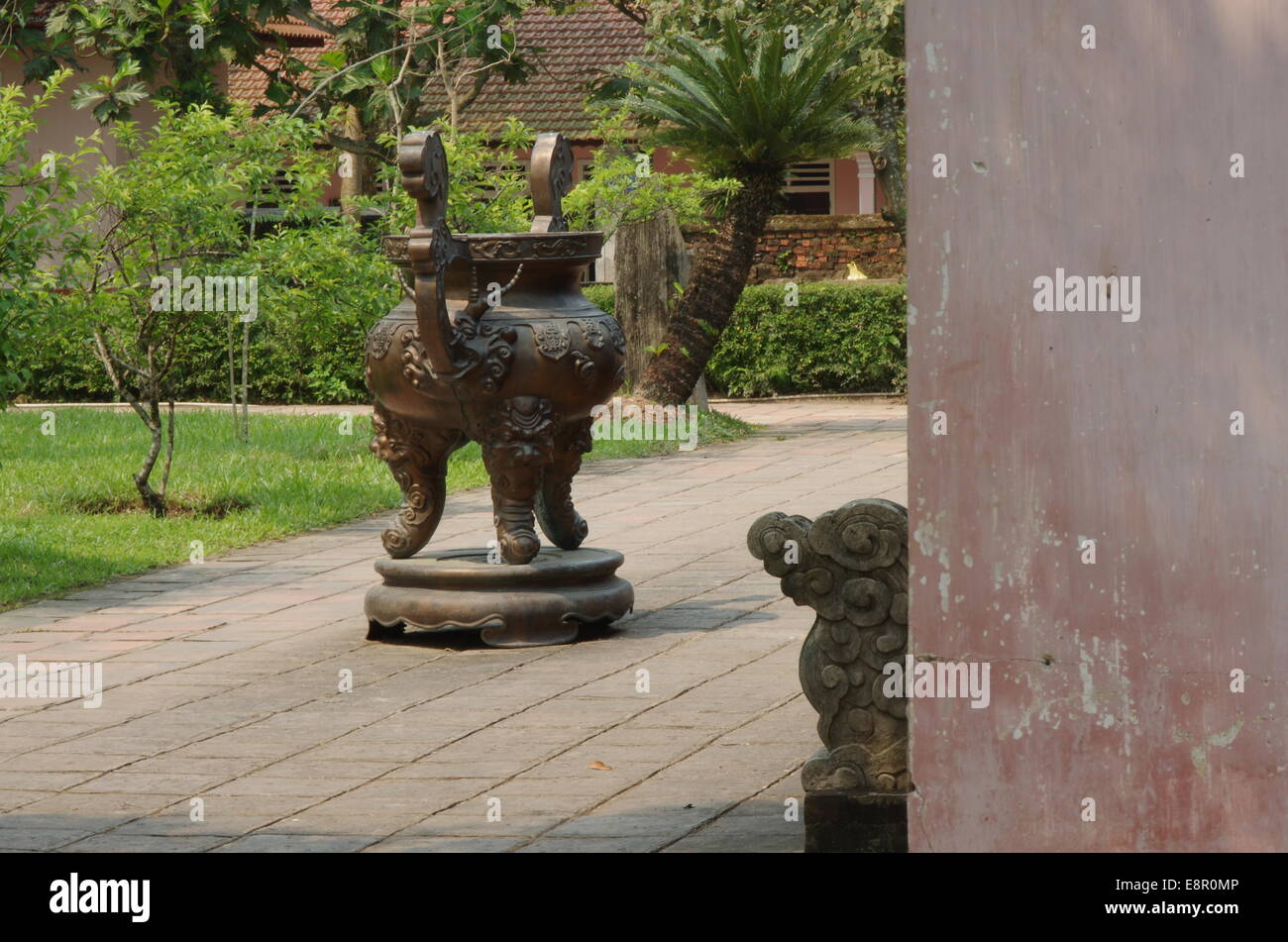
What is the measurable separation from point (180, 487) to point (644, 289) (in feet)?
18.7

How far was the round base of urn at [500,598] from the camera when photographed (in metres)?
7.17

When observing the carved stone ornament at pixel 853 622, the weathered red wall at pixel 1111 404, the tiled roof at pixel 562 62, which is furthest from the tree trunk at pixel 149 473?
the tiled roof at pixel 562 62

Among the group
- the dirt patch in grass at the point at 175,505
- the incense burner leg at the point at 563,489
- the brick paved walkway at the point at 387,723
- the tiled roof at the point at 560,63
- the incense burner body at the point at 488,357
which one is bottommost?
the brick paved walkway at the point at 387,723

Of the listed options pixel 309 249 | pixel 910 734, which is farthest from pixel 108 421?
pixel 910 734

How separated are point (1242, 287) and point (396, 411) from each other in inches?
167

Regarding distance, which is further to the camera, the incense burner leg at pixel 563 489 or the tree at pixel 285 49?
the tree at pixel 285 49

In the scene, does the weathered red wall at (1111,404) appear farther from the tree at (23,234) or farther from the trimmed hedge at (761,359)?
the trimmed hedge at (761,359)

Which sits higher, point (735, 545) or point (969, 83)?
point (969, 83)

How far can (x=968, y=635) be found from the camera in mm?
Result: 3840

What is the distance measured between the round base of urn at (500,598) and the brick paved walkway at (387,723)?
0.12 m

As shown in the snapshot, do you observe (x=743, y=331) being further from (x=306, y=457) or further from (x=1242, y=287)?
(x=1242, y=287)

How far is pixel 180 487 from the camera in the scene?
37.7 feet

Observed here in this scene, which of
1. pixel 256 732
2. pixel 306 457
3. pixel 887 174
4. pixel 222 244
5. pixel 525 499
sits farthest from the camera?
pixel 887 174

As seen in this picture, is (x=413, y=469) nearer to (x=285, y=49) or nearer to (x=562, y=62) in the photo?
(x=285, y=49)
